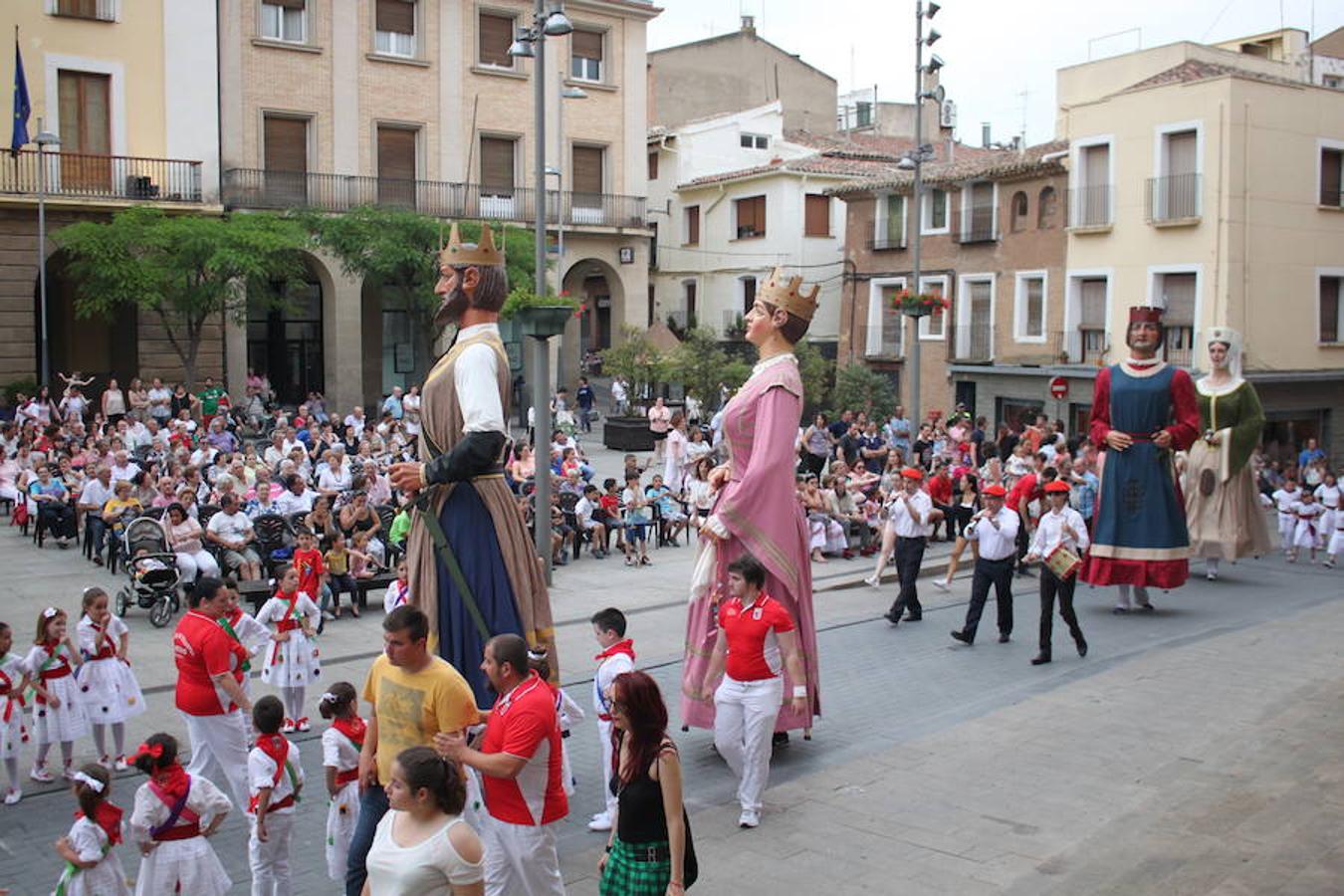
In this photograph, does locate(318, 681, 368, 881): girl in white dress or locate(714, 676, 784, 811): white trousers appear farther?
Result: locate(714, 676, 784, 811): white trousers

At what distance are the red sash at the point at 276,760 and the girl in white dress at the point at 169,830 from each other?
350 mm

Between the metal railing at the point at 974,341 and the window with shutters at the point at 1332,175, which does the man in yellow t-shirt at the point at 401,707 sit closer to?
the window with shutters at the point at 1332,175

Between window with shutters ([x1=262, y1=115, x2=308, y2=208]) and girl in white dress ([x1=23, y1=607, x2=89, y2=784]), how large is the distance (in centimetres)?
2537

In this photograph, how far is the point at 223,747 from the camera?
7453 mm

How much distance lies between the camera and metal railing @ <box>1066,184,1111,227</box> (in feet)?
104

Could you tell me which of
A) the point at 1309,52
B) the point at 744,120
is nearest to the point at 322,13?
the point at 744,120

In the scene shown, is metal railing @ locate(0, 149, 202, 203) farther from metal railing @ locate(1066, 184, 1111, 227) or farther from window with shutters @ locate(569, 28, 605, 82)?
metal railing @ locate(1066, 184, 1111, 227)

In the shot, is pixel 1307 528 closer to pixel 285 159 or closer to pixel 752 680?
pixel 752 680

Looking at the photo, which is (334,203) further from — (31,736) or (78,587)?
(31,736)

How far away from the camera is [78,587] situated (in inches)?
574

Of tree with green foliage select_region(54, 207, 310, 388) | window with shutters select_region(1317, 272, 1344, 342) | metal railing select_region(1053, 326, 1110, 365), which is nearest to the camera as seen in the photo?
tree with green foliage select_region(54, 207, 310, 388)

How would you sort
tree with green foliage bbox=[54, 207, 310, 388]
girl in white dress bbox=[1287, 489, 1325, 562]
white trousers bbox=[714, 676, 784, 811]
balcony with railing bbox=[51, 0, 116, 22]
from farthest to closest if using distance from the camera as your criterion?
balcony with railing bbox=[51, 0, 116, 22] < tree with green foliage bbox=[54, 207, 310, 388] < girl in white dress bbox=[1287, 489, 1325, 562] < white trousers bbox=[714, 676, 784, 811]

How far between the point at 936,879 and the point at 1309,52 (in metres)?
35.1

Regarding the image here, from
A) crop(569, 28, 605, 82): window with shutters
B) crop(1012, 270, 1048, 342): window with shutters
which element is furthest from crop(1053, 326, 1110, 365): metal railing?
crop(569, 28, 605, 82): window with shutters
